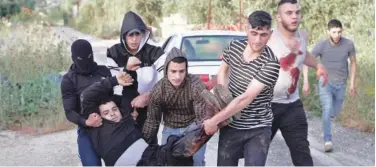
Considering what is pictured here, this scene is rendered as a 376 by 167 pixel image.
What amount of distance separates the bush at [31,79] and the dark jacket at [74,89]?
14.5 feet

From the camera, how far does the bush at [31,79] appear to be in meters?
9.20

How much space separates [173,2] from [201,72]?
19.3m

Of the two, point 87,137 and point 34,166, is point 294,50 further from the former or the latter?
point 34,166

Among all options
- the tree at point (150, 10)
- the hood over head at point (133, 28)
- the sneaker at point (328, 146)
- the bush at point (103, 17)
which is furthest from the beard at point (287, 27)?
the tree at point (150, 10)

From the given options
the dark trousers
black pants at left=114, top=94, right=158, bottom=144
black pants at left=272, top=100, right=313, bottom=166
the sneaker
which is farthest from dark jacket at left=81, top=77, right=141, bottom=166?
the sneaker

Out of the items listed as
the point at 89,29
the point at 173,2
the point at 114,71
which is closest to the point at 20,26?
the point at 114,71

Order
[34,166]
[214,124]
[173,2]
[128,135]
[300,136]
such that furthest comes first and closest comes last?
1. [173,2]
2. [34,166]
3. [300,136]
4. [128,135]
5. [214,124]

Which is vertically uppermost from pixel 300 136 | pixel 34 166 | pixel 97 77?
pixel 97 77

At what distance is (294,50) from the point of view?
5.12 meters

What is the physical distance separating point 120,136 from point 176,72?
61 cm

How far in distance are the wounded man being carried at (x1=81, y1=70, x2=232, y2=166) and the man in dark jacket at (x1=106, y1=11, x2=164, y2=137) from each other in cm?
28

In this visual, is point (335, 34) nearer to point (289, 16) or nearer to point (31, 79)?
point (289, 16)

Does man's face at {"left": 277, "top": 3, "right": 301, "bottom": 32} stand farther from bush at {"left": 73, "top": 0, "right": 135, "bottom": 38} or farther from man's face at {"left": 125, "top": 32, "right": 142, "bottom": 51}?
bush at {"left": 73, "top": 0, "right": 135, "bottom": 38}

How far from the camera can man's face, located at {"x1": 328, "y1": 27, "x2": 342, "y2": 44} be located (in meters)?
7.86
